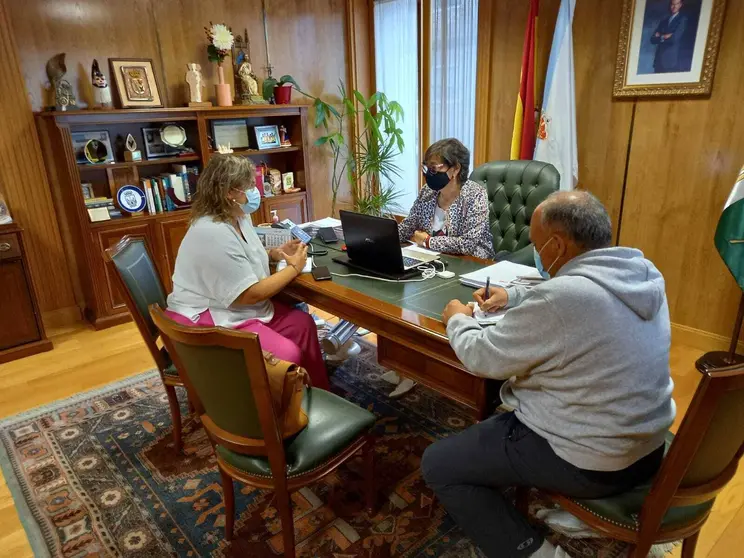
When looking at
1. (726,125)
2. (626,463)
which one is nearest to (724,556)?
(626,463)

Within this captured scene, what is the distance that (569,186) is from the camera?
3295 mm

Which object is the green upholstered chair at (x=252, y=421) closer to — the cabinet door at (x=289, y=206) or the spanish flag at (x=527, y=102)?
the spanish flag at (x=527, y=102)

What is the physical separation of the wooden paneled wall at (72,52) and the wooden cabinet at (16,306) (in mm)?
409

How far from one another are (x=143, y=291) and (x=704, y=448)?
6.36ft

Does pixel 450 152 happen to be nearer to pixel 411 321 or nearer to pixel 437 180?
pixel 437 180

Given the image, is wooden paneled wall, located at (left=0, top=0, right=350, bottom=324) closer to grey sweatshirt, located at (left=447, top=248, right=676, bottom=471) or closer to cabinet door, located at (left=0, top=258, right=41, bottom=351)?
cabinet door, located at (left=0, top=258, right=41, bottom=351)

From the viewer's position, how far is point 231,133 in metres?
4.05

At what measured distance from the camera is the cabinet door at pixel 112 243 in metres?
3.40

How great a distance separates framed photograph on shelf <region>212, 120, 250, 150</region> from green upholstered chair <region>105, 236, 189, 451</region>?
1.97 m

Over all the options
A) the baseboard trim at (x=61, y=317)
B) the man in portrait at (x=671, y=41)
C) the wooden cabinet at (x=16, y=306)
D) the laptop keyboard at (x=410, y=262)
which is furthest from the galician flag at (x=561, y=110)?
the baseboard trim at (x=61, y=317)

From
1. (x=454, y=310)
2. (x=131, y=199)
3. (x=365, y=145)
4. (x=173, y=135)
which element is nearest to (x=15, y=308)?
(x=131, y=199)

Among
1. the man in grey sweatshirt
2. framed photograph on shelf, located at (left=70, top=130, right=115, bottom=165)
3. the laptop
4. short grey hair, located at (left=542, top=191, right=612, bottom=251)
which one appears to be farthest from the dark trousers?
framed photograph on shelf, located at (left=70, top=130, right=115, bottom=165)

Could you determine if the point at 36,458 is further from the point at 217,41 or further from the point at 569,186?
the point at 569,186

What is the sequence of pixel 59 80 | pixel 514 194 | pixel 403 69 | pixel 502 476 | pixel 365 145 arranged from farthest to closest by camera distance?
pixel 365 145
pixel 403 69
pixel 59 80
pixel 514 194
pixel 502 476
